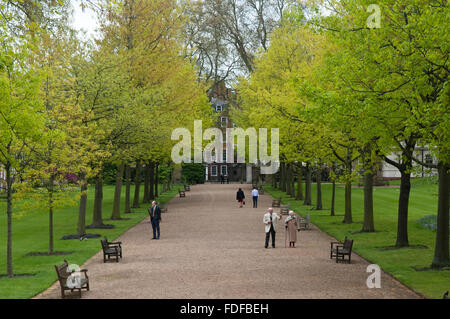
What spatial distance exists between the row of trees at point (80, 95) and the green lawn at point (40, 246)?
3.79ft

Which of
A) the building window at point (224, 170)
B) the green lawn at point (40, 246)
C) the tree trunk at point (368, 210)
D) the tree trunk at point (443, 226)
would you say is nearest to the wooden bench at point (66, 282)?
the green lawn at point (40, 246)

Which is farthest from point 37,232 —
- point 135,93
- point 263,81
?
point 263,81

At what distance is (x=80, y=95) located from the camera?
27734 mm

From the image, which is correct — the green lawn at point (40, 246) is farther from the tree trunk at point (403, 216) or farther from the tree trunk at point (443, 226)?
the tree trunk at point (403, 216)

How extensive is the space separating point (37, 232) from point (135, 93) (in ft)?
32.1

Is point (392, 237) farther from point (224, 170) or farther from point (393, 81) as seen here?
point (224, 170)

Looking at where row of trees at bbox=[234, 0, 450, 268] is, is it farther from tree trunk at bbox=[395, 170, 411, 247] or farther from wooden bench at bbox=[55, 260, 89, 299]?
wooden bench at bbox=[55, 260, 89, 299]

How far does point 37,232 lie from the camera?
33156 millimetres

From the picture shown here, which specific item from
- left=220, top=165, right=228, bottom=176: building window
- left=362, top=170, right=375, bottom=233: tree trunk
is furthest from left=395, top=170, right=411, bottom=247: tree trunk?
left=220, top=165, right=228, bottom=176: building window

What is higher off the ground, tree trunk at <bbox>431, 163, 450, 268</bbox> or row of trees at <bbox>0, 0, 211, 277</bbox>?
row of trees at <bbox>0, 0, 211, 277</bbox>

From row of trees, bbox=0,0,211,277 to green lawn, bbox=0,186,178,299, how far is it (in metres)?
1.16

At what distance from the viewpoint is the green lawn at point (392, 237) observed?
17109 millimetres

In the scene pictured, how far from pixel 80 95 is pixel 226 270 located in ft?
43.2

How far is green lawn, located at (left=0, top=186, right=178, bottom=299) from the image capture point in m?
17.2
